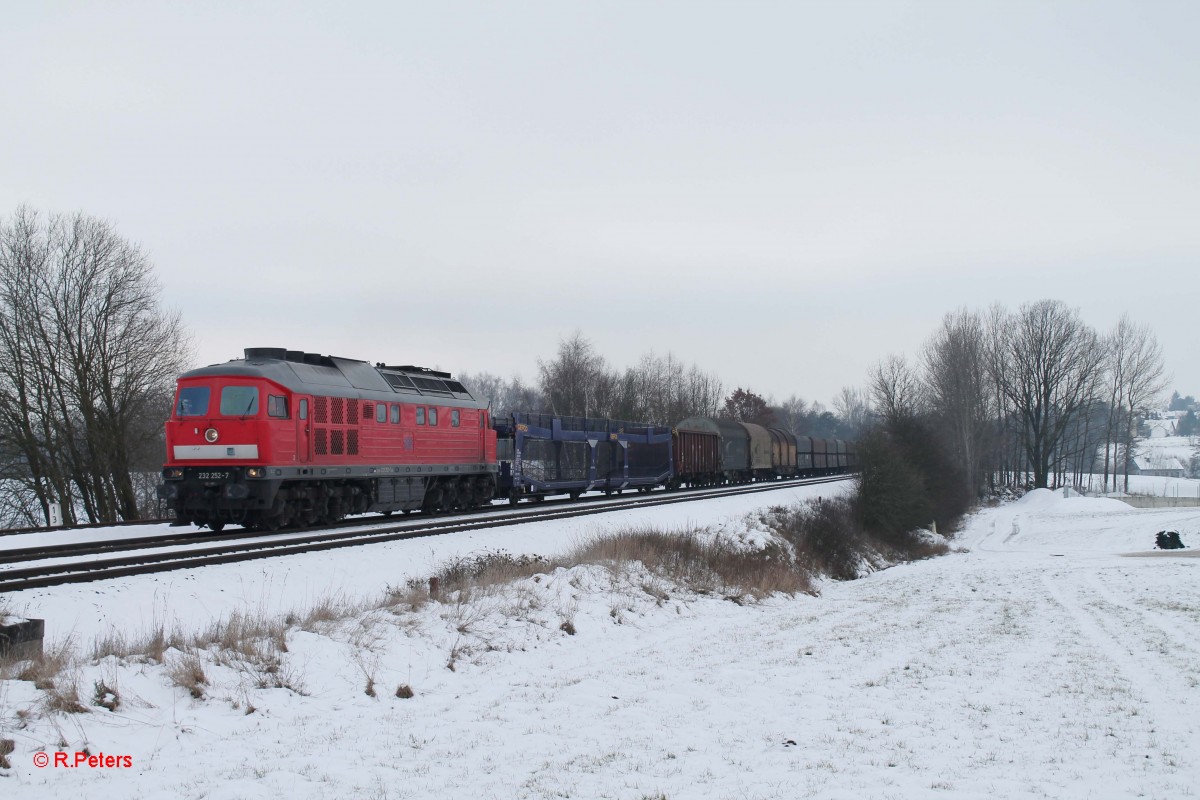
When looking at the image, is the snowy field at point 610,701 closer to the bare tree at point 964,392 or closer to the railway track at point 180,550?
the railway track at point 180,550

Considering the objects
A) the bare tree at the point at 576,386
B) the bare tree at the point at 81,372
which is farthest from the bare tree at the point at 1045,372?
the bare tree at the point at 81,372

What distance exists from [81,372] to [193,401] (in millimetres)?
18642

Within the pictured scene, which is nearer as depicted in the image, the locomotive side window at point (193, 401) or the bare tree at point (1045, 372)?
the locomotive side window at point (193, 401)

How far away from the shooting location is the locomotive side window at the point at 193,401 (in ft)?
62.5

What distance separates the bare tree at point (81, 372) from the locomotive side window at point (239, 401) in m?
18.7

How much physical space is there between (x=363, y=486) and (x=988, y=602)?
1510 centimetres

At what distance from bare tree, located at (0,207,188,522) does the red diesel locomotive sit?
16.3 m

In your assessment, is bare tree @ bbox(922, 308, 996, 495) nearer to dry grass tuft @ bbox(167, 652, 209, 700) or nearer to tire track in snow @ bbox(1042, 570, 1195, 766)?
tire track in snow @ bbox(1042, 570, 1195, 766)

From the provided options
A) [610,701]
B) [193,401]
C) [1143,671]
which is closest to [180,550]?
[193,401]

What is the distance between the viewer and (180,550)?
15.8 meters

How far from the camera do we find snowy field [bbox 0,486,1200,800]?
665 cm

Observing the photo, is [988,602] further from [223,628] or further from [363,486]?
[223,628]

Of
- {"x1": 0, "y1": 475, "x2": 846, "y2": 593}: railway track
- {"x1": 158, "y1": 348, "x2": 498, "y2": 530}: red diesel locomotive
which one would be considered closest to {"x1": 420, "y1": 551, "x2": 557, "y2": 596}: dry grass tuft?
{"x1": 0, "y1": 475, "x2": 846, "y2": 593}: railway track

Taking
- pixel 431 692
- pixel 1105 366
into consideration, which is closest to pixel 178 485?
pixel 431 692
